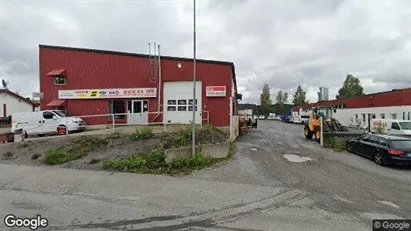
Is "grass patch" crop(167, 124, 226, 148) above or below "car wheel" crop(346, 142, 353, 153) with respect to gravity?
above

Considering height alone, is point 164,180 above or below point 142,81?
below

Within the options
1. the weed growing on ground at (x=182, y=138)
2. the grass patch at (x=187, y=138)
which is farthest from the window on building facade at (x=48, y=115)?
the weed growing on ground at (x=182, y=138)

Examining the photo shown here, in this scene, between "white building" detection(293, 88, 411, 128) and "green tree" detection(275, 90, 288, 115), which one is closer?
"white building" detection(293, 88, 411, 128)

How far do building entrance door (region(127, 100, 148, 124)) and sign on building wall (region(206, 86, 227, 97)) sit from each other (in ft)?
17.1

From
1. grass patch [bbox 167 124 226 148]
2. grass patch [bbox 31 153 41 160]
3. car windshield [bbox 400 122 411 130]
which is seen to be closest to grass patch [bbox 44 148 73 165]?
grass patch [bbox 31 153 41 160]

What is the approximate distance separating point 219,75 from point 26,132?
14.5 meters

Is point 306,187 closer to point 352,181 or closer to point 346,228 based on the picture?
point 352,181

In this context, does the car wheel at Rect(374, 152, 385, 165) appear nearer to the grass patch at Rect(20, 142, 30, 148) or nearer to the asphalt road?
the asphalt road

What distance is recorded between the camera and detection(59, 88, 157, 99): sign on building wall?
864 inches

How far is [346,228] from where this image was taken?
221 inches

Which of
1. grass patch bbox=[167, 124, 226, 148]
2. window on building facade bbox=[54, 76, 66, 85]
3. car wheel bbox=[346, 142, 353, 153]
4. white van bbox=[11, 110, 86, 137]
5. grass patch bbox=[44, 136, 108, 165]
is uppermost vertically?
window on building facade bbox=[54, 76, 66, 85]

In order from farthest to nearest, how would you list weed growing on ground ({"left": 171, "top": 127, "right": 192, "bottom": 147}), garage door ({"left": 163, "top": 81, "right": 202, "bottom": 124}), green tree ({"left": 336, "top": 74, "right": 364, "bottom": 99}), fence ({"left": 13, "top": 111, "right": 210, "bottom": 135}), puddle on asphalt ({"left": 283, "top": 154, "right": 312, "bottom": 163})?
green tree ({"left": 336, "top": 74, "right": 364, "bottom": 99})
garage door ({"left": 163, "top": 81, "right": 202, "bottom": 124})
fence ({"left": 13, "top": 111, "right": 210, "bottom": 135})
puddle on asphalt ({"left": 283, "top": 154, "right": 312, "bottom": 163})
weed growing on ground ({"left": 171, "top": 127, "right": 192, "bottom": 147})

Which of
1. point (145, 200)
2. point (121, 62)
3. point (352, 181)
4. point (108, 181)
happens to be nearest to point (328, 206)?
point (352, 181)

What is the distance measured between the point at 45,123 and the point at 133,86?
270 inches
